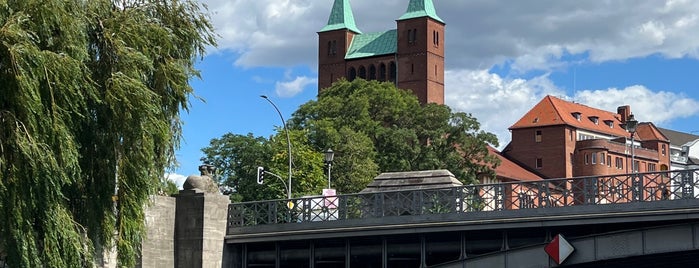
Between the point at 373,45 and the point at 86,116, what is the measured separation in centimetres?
11343

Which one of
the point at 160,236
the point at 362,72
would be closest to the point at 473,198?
the point at 160,236

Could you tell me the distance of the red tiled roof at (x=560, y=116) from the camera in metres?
125

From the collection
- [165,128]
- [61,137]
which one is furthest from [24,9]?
[165,128]

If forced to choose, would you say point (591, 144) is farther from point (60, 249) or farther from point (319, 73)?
point (60, 249)

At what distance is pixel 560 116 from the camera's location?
125m

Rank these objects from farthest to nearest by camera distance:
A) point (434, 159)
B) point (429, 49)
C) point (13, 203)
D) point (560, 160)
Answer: point (429, 49) → point (560, 160) → point (434, 159) → point (13, 203)

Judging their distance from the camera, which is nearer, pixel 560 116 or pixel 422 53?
pixel 560 116

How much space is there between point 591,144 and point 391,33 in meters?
29.5

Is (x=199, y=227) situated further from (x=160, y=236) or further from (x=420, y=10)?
(x=420, y=10)

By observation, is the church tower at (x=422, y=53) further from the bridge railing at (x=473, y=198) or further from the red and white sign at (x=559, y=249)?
the red and white sign at (x=559, y=249)

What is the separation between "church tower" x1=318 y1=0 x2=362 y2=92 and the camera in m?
144

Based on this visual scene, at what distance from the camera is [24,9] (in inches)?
1073

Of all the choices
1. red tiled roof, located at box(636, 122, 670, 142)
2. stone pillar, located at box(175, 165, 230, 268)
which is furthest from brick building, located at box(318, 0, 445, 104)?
stone pillar, located at box(175, 165, 230, 268)

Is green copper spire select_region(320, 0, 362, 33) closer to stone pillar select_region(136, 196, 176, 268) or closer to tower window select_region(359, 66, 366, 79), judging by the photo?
tower window select_region(359, 66, 366, 79)
